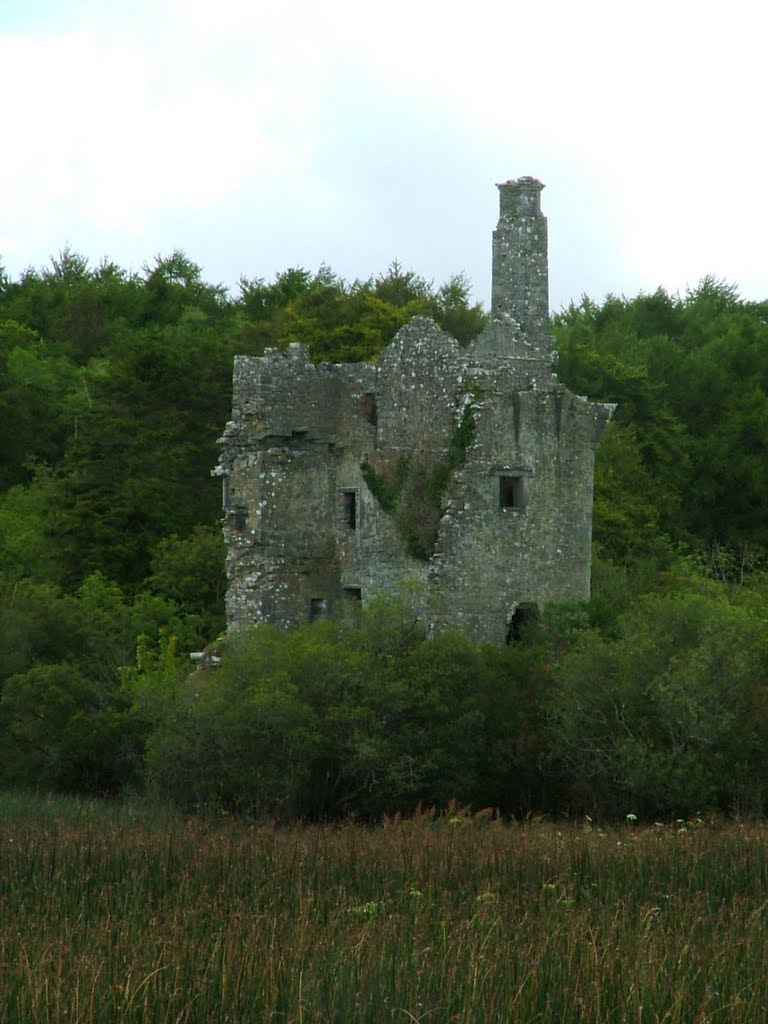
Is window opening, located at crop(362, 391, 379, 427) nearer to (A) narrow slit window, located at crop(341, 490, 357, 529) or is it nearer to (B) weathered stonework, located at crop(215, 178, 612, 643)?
(B) weathered stonework, located at crop(215, 178, 612, 643)

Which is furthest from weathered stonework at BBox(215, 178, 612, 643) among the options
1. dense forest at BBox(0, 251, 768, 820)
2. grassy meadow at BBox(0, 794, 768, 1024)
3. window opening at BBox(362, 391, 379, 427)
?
grassy meadow at BBox(0, 794, 768, 1024)

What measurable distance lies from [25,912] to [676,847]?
23.7 feet

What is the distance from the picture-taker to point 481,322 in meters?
53.2

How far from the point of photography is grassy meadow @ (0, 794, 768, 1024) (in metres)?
14.5

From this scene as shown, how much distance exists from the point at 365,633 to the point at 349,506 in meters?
2.71

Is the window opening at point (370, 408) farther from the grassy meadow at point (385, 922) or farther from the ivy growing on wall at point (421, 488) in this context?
the grassy meadow at point (385, 922)

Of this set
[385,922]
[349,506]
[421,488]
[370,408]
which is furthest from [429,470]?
[385,922]

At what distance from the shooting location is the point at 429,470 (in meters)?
29.6

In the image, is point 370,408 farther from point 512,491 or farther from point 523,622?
point 523,622

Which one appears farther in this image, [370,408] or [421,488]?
[370,408]

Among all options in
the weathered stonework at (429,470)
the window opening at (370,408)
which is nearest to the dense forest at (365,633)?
the weathered stonework at (429,470)

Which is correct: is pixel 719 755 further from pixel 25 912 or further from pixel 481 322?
pixel 481 322

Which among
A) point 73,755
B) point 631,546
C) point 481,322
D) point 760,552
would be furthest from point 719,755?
point 481,322

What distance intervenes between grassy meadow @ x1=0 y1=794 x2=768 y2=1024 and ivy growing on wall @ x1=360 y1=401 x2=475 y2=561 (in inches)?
192
